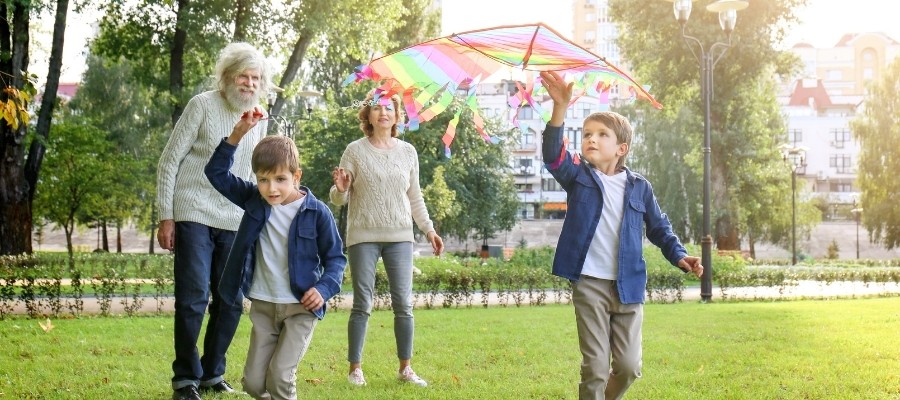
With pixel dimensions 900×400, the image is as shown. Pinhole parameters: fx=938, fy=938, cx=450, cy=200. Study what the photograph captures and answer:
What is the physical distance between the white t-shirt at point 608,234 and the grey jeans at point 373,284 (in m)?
1.72

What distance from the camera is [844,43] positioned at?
128 meters

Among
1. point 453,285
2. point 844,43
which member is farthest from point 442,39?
point 844,43

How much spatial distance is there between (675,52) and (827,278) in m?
14.3

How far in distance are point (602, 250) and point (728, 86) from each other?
32.8 m

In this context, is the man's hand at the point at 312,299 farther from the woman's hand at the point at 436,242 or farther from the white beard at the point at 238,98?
the woman's hand at the point at 436,242

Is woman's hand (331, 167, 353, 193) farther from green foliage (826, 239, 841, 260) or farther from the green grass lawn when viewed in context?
green foliage (826, 239, 841, 260)

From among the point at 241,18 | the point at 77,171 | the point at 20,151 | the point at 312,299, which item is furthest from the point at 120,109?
the point at 312,299

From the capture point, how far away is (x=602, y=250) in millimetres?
4867

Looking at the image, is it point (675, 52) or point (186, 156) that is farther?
point (675, 52)

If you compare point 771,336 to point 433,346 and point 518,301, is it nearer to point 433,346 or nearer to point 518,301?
point 433,346

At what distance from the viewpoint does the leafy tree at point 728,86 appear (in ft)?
112

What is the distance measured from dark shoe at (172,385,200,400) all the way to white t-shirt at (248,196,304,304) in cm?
126

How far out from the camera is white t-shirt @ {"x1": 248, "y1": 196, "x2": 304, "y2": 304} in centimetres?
439

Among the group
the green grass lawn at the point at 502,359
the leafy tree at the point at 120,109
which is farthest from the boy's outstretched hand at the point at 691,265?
the leafy tree at the point at 120,109
